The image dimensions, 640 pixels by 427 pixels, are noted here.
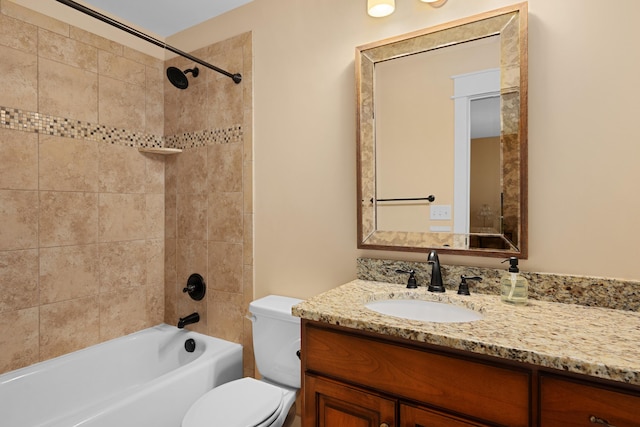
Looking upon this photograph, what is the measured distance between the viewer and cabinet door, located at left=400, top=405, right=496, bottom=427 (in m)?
0.91

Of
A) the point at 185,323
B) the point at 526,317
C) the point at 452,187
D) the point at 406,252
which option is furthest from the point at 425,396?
the point at 185,323

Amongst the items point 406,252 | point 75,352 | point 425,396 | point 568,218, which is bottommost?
point 75,352

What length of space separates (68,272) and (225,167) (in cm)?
106

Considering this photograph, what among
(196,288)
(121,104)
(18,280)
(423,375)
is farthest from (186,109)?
(423,375)

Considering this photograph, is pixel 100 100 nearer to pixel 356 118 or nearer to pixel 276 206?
pixel 276 206

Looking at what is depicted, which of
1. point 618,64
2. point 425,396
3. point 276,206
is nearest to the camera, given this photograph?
point 425,396

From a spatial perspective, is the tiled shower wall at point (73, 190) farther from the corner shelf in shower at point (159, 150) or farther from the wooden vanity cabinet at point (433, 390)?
the wooden vanity cabinet at point (433, 390)

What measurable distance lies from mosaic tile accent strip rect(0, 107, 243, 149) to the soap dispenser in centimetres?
157

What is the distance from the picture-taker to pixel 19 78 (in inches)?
68.8

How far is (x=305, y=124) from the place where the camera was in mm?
1816

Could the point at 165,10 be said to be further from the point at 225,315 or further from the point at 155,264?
the point at 225,315

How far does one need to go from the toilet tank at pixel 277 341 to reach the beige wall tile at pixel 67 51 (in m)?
1.72

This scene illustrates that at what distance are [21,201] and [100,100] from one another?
0.73 metres

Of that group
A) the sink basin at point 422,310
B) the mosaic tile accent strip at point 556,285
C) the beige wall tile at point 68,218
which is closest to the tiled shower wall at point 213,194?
the beige wall tile at point 68,218
